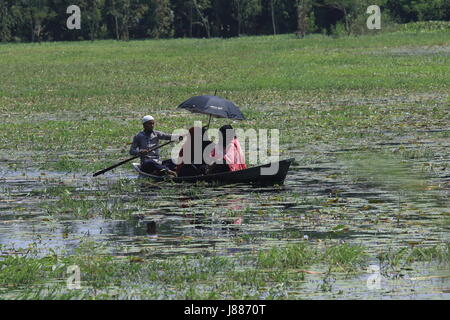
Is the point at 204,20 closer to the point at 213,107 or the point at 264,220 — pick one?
the point at 213,107

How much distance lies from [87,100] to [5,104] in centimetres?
280

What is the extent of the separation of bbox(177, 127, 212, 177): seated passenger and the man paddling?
296mm

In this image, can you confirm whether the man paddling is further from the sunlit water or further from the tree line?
the tree line

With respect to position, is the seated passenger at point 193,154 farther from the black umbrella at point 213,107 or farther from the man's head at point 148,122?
the man's head at point 148,122

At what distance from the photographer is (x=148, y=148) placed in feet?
63.8

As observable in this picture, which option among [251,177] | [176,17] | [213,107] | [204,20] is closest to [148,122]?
[213,107]

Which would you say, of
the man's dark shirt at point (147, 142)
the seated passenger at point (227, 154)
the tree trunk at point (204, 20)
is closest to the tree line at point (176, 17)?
the tree trunk at point (204, 20)

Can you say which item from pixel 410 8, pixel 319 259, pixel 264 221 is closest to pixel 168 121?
pixel 264 221

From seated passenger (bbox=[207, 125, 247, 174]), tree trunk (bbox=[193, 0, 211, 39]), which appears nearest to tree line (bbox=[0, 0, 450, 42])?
tree trunk (bbox=[193, 0, 211, 39])

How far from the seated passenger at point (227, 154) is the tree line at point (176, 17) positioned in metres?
106

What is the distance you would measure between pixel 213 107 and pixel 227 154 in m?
0.85

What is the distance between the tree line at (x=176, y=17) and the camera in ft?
426

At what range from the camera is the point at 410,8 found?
130 meters
